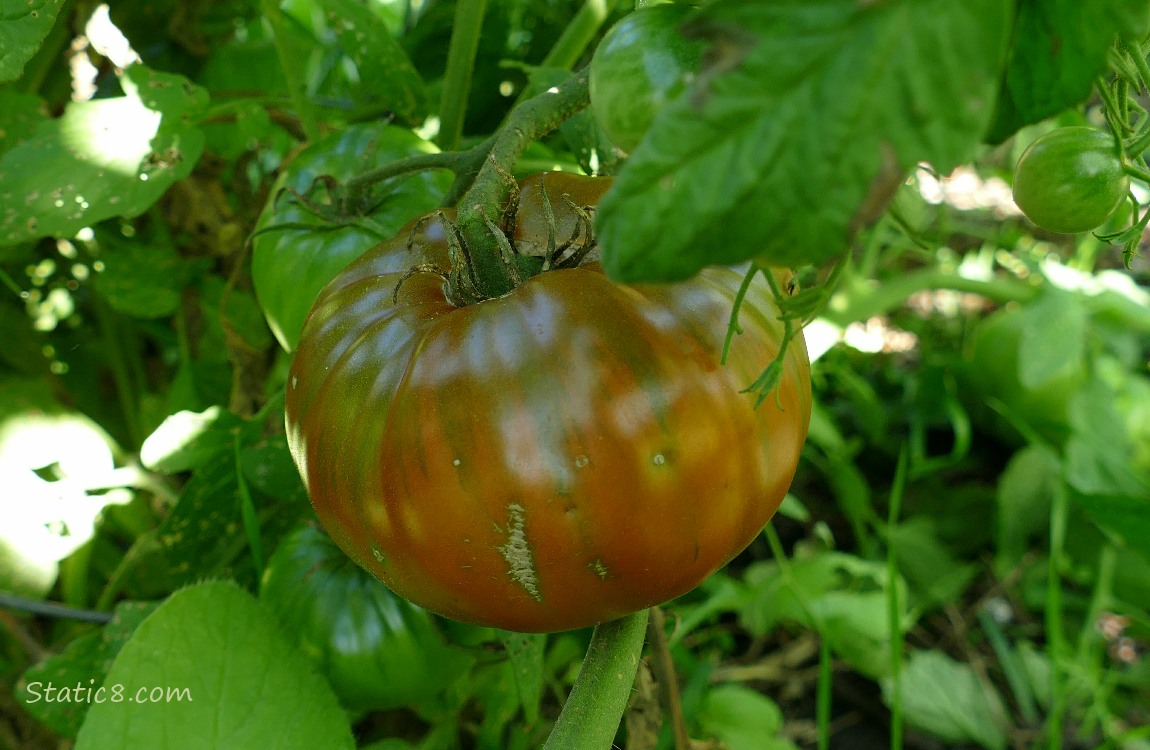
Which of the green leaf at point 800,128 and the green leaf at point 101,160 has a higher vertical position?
the green leaf at point 800,128

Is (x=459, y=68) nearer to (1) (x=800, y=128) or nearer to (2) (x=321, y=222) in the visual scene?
(2) (x=321, y=222)

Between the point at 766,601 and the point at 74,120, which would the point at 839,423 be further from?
the point at 74,120

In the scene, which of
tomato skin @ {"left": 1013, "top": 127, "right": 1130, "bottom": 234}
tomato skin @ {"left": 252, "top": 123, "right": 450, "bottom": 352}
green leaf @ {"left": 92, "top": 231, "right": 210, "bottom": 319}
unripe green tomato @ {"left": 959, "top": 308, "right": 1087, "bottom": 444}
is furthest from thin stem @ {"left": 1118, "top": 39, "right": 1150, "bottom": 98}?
unripe green tomato @ {"left": 959, "top": 308, "right": 1087, "bottom": 444}

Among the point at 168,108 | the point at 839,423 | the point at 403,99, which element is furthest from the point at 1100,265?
the point at 168,108

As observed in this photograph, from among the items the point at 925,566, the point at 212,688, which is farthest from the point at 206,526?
the point at 925,566

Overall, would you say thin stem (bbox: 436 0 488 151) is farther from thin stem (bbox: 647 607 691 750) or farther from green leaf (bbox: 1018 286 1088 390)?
green leaf (bbox: 1018 286 1088 390)

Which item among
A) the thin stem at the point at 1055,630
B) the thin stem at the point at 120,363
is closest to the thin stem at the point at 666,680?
the thin stem at the point at 1055,630

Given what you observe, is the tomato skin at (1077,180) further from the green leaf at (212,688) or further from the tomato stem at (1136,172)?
the green leaf at (212,688)

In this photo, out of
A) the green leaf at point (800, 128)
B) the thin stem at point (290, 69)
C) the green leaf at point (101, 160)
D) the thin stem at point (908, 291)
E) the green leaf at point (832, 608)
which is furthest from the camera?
the thin stem at point (908, 291)
